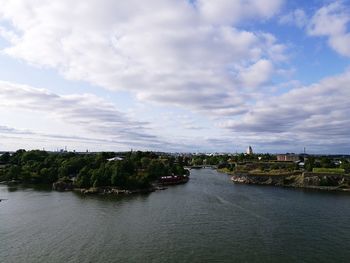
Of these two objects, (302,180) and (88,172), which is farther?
(302,180)

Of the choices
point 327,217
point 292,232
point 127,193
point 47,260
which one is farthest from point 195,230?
point 127,193

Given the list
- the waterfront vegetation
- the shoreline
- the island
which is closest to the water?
the island

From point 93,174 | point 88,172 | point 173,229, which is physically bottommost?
point 173,229

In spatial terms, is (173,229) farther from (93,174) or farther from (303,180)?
(303,180)

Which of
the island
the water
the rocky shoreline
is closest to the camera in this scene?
the water

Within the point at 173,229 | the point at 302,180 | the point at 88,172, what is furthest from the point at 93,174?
the point at 302,180

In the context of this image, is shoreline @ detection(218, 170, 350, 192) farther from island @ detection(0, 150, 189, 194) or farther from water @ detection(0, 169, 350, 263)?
water @ detection(0, 169, 350, 263)
